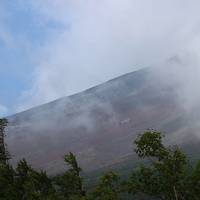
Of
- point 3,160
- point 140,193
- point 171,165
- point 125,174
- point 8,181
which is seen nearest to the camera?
point 171,165

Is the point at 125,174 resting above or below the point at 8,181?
above

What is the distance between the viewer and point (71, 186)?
32.2 m

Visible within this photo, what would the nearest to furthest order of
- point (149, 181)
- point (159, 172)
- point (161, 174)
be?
point (161, 174) → point (159, 172) → point (149, 181)

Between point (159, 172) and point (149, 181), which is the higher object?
point (159, 172)

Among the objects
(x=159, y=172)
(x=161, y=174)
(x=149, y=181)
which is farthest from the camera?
(x=149, y=181)

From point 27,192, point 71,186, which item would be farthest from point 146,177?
point 27,192

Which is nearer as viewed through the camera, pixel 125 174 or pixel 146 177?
pixel 146 177

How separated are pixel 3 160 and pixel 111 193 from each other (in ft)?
44.6

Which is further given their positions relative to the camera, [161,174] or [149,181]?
[149,181]

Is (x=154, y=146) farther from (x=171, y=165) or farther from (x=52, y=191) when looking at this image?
(x=52, y=191)

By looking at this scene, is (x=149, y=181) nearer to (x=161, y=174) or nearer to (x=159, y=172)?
(x=159, y=172)

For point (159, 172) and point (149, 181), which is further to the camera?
point (149, 181)

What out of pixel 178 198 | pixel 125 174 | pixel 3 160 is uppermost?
pixel 125 174

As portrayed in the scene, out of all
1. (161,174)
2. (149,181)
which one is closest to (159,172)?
(161,174)
